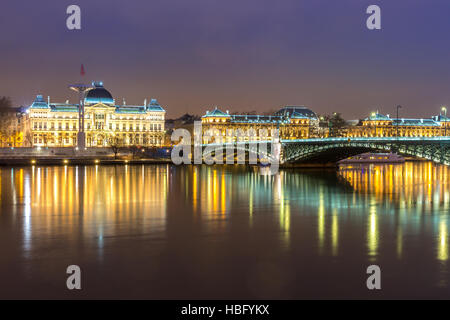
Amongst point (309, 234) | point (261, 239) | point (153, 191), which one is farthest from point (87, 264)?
point (153, 191)

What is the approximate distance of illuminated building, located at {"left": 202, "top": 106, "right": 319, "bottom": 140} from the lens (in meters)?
141

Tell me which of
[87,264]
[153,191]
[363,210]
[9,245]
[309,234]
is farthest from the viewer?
[153,191]

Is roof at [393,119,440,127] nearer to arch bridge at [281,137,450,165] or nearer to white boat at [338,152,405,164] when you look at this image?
white boat at [338,152,405,164]

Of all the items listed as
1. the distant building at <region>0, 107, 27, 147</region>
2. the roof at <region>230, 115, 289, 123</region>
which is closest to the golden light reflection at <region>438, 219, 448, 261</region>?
the distant building at <region>0, 107, 27, 147</region>

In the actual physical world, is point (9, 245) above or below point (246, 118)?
below

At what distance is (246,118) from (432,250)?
422 ft

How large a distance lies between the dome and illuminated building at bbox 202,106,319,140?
26239 mm

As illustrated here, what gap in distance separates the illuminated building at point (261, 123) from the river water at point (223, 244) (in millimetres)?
103063

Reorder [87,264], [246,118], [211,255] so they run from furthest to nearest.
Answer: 1. [246,118]
2. [211,255]
3. [87,264]

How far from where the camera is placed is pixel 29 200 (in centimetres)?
3406

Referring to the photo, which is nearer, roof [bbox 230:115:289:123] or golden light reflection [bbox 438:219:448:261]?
golden light reflection [bbox 438:219:448:261]

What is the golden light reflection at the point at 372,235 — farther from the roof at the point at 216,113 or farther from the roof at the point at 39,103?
the roof at the point at 39,103
